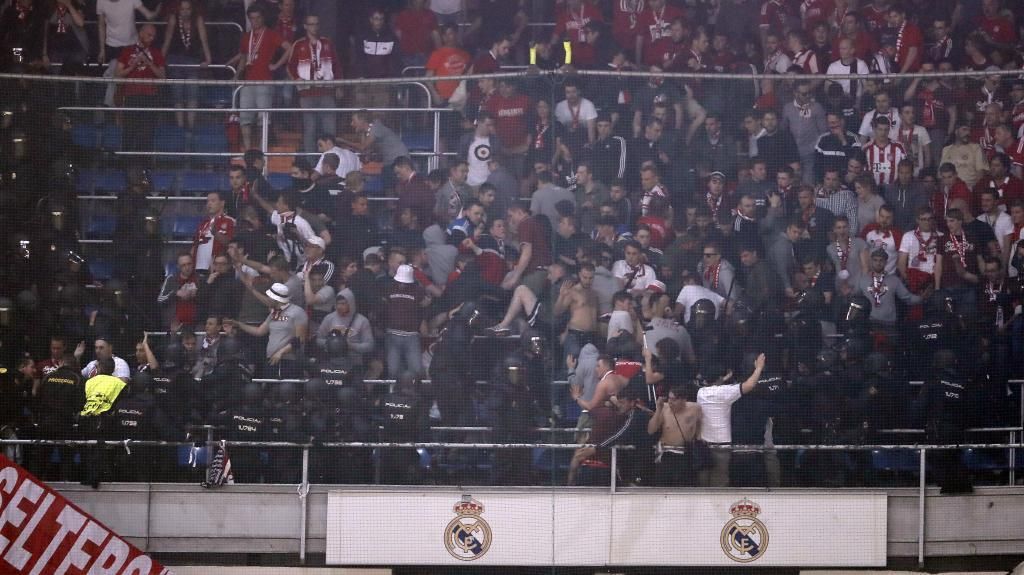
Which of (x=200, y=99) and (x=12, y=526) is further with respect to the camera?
(x=200, y=99)

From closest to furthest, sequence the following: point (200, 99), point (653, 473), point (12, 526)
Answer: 1. point (12, 526)
2. point (653, 473)
3. point (200, 99)

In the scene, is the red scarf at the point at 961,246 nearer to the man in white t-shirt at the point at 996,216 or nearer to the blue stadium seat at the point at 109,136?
the man in white t-shirt at the point at 996,216

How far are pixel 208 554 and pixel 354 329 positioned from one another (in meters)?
1.79

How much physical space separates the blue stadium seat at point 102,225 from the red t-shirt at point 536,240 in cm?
286

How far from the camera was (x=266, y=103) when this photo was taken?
9.16 meters

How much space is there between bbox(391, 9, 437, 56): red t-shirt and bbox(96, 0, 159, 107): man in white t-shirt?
2.05 meters

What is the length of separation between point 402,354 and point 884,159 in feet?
11.8

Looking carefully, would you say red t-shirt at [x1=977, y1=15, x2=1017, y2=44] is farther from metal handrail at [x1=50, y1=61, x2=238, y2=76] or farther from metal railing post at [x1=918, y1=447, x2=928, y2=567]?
metal handrail at [x1=50, y1=61, x2=238, y2=76]

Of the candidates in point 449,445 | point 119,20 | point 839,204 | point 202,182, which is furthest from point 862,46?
point 119,20

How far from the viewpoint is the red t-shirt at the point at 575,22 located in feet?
34.2

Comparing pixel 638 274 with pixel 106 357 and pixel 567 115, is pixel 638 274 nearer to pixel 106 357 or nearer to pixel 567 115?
pixel 567 115

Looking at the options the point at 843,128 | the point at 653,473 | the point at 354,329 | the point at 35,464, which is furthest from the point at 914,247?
the point at 35,464

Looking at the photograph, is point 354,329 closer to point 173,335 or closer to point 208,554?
point 173,335

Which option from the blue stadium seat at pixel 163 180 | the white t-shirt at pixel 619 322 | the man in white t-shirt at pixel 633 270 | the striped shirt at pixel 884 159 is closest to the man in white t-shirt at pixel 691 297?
the man in white t-shirt at pixel 633 270
